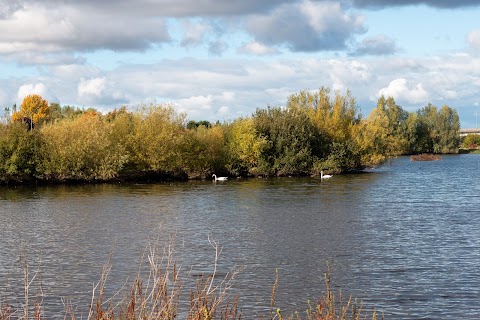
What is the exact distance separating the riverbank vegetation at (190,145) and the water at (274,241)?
11700 millimetres

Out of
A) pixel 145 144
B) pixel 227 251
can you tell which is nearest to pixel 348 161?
pixel 145 144

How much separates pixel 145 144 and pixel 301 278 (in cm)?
5467

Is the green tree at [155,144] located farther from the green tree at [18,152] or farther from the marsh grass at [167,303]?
the marsh grass at [167,303]

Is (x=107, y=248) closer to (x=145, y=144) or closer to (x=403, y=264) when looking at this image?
(x=403, y=264)

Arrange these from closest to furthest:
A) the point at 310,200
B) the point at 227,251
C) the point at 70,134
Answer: the point at 227,251
the point at 310,200
the point at 70,134

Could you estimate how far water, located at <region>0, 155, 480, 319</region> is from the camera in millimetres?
20625

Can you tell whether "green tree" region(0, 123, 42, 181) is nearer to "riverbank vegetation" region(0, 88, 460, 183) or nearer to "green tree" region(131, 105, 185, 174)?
"riverbank vegetation" region(0, 88, 460, 183)

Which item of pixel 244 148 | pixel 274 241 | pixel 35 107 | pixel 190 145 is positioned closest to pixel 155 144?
pixel 190 145

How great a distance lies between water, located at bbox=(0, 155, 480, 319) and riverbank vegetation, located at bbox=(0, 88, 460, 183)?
11.7 metres

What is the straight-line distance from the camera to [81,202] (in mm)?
49375

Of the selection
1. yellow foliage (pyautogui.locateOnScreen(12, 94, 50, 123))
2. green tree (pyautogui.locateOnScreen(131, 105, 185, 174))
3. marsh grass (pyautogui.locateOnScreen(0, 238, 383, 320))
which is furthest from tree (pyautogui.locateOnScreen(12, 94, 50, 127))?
marsh grass (pyautogui.locateOnScreen(0, 238, 383, 320))

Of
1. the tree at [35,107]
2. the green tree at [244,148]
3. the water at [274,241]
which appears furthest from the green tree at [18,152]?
the tree at [35,107]

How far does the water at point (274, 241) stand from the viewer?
20625mm

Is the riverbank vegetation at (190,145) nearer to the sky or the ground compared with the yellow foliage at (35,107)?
nearer to the ground
